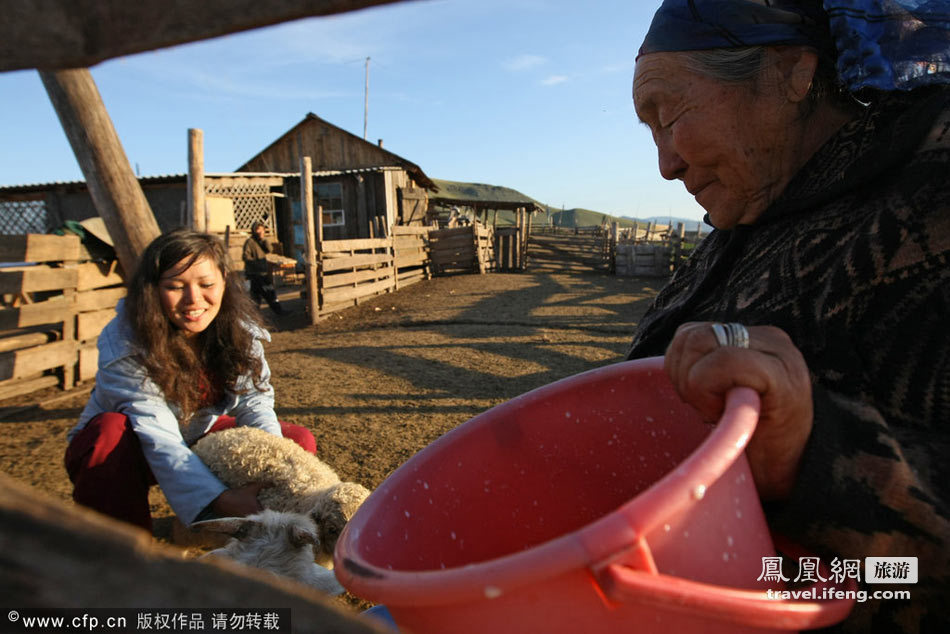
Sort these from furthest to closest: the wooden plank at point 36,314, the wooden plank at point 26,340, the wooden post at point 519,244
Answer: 1. the wooden post at point 519,244
2. the wooden plank at point 26,340
3. the wooden plank at point 36,314

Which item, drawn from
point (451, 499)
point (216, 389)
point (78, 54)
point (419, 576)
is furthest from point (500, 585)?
point (216, 389)

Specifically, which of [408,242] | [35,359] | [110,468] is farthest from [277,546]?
[408,242]

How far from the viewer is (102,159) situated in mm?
3957

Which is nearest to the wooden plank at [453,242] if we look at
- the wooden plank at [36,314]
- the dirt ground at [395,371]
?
the dirt ground at [395,371]

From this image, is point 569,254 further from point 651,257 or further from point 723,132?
point 723,132

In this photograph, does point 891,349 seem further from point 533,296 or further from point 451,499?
point 533,296

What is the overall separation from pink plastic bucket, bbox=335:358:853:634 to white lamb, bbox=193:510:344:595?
1.37 m

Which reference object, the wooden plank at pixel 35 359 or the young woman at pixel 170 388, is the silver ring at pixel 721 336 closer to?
the young woman at pixel 170 388

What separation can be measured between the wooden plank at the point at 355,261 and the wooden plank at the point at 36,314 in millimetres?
4948

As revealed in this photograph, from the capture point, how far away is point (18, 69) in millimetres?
554

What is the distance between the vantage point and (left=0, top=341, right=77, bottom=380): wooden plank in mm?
5492

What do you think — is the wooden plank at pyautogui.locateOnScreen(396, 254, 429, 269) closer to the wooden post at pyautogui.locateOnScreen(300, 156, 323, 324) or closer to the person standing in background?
the person standing in background

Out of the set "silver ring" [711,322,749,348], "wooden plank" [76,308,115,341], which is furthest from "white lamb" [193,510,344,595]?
"wooden plank" [76,308,115,341]

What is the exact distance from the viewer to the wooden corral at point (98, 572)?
0.46 metres
